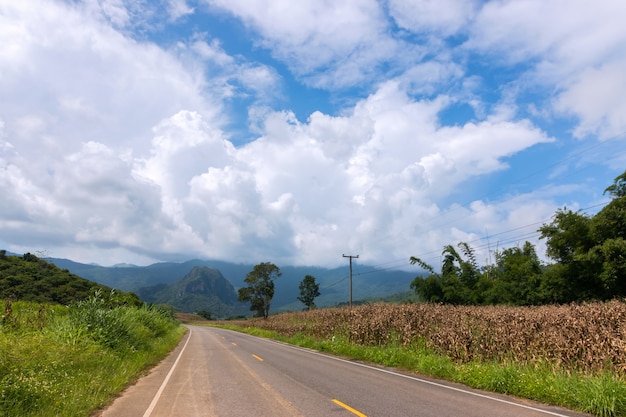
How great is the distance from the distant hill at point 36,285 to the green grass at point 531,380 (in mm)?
33082

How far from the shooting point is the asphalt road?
7.23 meters

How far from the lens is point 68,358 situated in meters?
10.0

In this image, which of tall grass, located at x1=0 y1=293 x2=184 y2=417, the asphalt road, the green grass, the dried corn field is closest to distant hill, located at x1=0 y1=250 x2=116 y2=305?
tall grass, located at x1=0 y1=293 x2=184 y2=417

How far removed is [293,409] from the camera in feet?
24.2

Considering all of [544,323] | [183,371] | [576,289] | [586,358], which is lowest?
[183,371]

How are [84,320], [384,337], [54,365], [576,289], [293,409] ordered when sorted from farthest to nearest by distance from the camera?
[576,289] < [384,337] < [84,320] < [54,365] < [293,409]

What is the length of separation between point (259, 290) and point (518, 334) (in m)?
85.0

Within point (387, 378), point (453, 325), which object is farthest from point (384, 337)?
point (387, 378)

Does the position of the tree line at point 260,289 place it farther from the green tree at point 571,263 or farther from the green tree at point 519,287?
the green tree at point 571,263

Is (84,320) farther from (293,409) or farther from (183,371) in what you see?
(293,409)

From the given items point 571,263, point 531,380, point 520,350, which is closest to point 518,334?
point 520,350

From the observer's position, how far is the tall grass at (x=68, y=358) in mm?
7043

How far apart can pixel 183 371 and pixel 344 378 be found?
5866 millimetres

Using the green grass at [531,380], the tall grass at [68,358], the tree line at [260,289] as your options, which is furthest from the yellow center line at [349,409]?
the tree line at [260,289]
